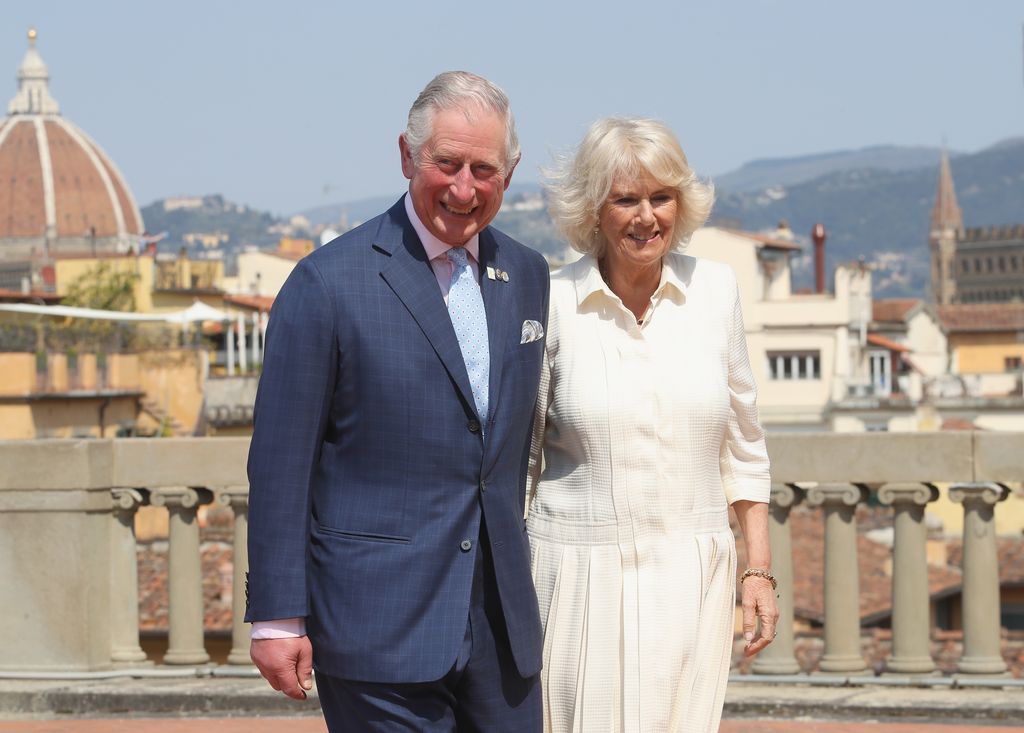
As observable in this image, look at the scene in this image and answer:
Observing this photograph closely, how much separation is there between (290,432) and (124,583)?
3370 mm

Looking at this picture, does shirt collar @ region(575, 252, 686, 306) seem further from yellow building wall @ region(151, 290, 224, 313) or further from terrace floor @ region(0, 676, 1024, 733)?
yellow building wall @ region(151, 290, 224, 313)

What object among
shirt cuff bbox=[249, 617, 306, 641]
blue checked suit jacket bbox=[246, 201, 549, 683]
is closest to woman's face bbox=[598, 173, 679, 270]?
blue checked suit jacket bbox=[246, 201, 549, 683]

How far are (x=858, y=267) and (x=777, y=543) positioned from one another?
226 ft

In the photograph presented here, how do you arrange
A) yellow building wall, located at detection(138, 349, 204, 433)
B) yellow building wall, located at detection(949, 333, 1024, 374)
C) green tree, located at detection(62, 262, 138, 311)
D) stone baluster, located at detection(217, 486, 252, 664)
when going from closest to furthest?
stone baluster, located at detection(217, 486, 252, 664), yellow building wall, located at detection(138, 349, 204, 433), green tree, located at detection(62, 262, 138, 311), yellow building wall, located at detection(949, 333, 1024, 374)

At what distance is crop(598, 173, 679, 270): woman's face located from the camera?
139 inches

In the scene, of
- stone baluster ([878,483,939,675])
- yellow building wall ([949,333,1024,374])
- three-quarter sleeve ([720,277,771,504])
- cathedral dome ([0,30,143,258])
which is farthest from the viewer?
cathedral dome ([0,30,143,258])

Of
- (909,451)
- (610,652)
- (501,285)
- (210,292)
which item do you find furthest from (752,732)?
(210,292)

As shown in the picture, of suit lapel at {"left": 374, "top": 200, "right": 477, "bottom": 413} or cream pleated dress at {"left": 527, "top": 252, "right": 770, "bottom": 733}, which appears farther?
cream pleated dress at {"left": 527, "top": 252, "right": 770, "bottom": 733}

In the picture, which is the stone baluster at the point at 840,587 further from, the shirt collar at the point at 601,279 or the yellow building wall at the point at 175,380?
the yellow building wall at the point at 175,380

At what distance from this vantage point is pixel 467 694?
3271mm

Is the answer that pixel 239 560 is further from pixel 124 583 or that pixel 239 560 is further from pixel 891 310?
pixel 891 310

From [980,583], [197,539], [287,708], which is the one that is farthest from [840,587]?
[197,539]

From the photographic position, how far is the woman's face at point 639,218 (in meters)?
3.54

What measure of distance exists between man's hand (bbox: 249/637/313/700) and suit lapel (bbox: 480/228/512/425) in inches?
20.9
